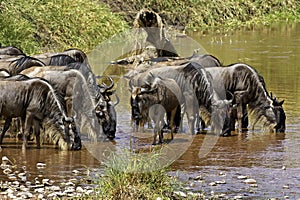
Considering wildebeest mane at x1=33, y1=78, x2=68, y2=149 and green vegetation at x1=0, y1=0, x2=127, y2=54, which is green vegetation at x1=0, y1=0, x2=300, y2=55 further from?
wildebeest mane at x1=33, y1=78, x2=68, y2=149

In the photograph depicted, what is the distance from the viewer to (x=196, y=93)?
13.8m

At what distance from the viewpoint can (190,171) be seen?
34.9ft

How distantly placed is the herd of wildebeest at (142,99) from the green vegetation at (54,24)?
7275 mm

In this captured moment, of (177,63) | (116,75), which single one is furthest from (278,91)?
(116,75)

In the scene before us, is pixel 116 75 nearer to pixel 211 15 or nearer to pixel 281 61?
pixel 281 61

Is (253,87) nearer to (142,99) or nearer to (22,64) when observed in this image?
(142,99)

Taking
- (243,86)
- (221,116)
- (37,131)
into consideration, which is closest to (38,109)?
(37,131)

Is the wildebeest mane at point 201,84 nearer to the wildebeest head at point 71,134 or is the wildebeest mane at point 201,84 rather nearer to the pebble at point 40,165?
the wildebeest head at point 71,134

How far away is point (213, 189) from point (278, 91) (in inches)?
368

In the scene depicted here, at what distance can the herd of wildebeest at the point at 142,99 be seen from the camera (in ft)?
39.9

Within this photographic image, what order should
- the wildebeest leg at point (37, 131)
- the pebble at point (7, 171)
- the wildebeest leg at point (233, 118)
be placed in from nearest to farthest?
the pebble at point (7, 171)
the wildebeest leg at point (37, 131)
the wildebeest leg at point (233, 118)

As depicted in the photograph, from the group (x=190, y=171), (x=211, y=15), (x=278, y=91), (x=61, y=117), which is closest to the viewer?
(x=190, y=171)

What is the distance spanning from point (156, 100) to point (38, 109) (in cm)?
200

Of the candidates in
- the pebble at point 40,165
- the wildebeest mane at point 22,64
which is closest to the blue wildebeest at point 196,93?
the wildebeest mane at point 22,64
